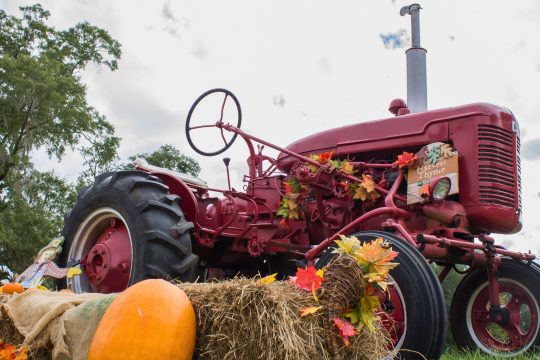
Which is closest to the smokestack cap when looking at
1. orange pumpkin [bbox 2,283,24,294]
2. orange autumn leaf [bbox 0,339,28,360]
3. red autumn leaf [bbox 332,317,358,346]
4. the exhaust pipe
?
red autumn leaf [bbox 332,317,358,346]

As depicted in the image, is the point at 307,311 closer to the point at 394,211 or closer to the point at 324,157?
the point at 394,211

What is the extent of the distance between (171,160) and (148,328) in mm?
15537

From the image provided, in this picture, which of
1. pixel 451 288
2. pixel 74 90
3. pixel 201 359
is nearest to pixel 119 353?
pixel 201 359

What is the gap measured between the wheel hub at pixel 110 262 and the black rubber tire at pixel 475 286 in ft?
7.95

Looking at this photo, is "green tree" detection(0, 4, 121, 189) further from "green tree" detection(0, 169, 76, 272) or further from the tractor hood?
the tractor hood

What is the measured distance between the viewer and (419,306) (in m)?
2.92

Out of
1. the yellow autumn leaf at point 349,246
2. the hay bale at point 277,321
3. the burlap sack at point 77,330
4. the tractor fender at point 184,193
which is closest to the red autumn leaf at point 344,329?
the hay bale at point 277,321

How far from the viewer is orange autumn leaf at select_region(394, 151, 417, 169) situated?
394cm

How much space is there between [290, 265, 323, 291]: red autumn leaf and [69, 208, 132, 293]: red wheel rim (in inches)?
79.4

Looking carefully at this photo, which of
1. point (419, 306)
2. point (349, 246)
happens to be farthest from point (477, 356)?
point (349, 246)

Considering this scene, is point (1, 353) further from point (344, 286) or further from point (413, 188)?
point (413, 188)

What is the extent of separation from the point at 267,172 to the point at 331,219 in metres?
0.82

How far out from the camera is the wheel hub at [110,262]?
Answer: 404cm

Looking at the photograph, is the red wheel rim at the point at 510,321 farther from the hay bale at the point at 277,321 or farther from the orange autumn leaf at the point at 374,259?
the orange autumn leaf at the point at 374,259
